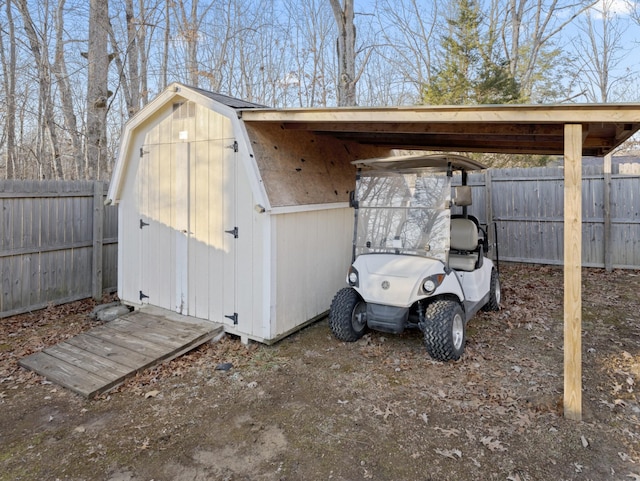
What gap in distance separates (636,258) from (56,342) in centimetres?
954

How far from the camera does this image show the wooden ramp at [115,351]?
3.61m

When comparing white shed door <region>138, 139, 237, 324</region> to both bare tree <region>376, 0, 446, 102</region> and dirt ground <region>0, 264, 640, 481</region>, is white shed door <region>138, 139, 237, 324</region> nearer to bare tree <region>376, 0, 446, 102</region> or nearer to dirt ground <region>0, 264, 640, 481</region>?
dirt ground <region>0, 264, 640, 481</region>


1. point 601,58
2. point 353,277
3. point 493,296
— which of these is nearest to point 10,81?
point 353,277

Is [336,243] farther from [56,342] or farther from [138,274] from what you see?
[56,342]

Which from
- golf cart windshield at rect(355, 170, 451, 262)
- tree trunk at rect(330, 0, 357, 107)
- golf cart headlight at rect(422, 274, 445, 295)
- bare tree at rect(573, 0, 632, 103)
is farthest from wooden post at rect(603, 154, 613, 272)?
bare tree at rect(573, 0, 632, 103)

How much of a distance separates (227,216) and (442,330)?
104 inches

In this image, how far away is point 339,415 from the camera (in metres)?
3.13

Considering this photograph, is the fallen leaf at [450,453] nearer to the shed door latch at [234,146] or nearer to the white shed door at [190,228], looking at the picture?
the white shed door at [190,228]

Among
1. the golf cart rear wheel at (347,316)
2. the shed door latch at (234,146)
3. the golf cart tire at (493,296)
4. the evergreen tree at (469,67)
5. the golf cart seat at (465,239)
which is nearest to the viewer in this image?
the golf cart rear wheel at (347,316)

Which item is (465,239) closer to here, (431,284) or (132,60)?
(431,284)

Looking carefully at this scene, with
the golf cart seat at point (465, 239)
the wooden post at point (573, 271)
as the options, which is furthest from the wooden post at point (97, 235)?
the wooden post at point (573, 271)

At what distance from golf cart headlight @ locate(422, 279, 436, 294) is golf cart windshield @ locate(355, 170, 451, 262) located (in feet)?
1.29

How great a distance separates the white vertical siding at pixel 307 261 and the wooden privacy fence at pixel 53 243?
3.42 meters

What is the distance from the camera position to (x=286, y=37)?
1587cm
